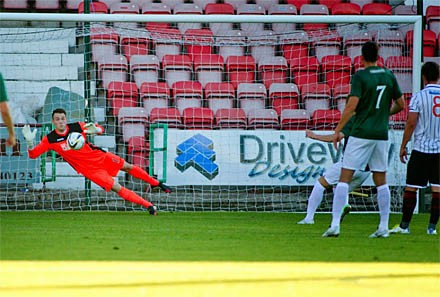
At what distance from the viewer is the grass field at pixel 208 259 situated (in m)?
5.15

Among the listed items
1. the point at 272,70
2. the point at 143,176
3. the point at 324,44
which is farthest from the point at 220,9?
the point at 143,176

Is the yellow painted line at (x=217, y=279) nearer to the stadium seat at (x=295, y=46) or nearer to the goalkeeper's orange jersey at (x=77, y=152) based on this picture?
the goalkeeper's orange jersey at (x=77, y=152)

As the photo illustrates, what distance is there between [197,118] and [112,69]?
158 centimetres

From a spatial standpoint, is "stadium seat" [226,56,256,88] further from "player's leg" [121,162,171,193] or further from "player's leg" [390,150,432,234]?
"player's leg" [390,150,432,234]

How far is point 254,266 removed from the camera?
629 cm

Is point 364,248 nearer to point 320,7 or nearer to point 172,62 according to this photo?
point 172,62

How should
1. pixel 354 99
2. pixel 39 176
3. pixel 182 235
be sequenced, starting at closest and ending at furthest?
pixel 354 99 → pixel 182 235 → pixel 39 176

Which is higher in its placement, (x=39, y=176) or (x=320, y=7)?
(x=320, y=7)

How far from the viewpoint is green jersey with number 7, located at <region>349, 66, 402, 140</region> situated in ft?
27.6

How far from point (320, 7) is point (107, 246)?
9823mm

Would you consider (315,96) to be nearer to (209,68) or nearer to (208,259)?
(209,68)

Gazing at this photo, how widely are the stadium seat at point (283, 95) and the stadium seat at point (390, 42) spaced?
4.78 feet

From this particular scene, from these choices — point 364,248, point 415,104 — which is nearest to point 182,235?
point 364,248

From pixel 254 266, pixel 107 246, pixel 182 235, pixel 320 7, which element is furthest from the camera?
pixel 320 7
